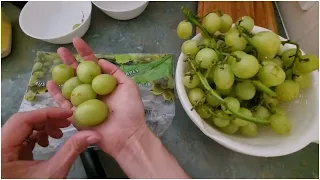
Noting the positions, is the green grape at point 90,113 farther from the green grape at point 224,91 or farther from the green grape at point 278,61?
the green grape at point 278,61

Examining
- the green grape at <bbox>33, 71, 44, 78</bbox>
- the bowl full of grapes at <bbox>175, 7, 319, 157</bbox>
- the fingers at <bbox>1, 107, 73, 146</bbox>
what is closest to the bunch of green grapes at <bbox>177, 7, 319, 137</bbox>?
the bowl full of grapes at <bbox>175, 7, 319, 157</bbox>

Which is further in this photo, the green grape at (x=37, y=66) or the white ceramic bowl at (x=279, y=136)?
the green grape at (x=37, y=66)

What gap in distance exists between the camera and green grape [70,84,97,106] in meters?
0.52

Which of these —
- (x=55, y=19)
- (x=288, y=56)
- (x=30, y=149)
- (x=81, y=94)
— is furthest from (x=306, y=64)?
(x=55, y=19)

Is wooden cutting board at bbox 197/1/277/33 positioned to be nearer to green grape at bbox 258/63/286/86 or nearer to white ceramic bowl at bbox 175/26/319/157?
white ceramic bowl at bbox 175/26/319/157

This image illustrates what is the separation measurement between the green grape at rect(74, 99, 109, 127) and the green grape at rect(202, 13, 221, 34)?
0.21m

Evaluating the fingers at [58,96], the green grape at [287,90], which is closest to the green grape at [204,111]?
the green grape at [287,90]

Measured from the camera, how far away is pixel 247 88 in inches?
19.4

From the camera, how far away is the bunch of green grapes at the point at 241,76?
484 millimetres

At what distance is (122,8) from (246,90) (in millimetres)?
430

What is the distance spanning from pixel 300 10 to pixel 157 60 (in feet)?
1.08

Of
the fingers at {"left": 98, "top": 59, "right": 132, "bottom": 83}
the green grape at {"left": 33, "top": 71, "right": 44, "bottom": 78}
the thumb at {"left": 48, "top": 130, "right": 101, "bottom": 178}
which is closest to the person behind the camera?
the thumb at {"left": 48, "top": 130, "right": 101, "bottom": 178}

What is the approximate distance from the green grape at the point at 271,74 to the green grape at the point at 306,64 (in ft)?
0.16

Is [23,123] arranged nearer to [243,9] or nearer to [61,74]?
[61,74]
